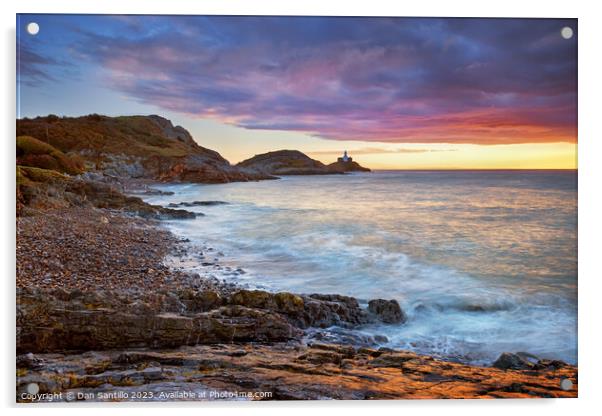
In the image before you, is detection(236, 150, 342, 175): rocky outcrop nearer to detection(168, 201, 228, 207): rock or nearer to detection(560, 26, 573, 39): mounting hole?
detection(168, 201, 228, 207): rock

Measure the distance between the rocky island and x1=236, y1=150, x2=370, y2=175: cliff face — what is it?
13 millimetres

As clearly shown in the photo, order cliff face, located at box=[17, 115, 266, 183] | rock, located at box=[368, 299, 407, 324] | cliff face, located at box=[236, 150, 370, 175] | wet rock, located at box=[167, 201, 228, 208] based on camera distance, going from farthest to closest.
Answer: wet rock, located at box=[167, 201, 228, 208]
cliff face, located at box=[236, 150, 370, 175]
cliff face, located at box=[17, 115, 266, 183]
rock, located at box=[368, 299, 407, 324]

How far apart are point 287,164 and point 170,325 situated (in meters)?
1.87

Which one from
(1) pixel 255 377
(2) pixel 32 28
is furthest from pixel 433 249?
(2) pixel 32 28

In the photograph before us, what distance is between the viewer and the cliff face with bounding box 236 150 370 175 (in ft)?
14.1

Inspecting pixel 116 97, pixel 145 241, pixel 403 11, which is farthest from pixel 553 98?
pixel 145 241

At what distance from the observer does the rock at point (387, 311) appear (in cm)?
394

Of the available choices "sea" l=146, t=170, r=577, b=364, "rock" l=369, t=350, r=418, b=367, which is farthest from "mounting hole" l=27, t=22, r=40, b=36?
"rock" l=369, t=350, r=418, b=367

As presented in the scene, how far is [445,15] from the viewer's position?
3949 millimetres

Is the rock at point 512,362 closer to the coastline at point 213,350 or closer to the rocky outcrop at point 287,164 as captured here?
the coastline at point 213,350

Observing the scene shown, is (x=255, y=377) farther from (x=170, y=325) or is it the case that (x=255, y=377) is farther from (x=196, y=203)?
(x=196, y=203)

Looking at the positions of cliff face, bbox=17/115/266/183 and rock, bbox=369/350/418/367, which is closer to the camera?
rock, bbox=369/350/418/367

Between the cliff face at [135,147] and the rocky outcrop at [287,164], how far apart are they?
0.13 meters
